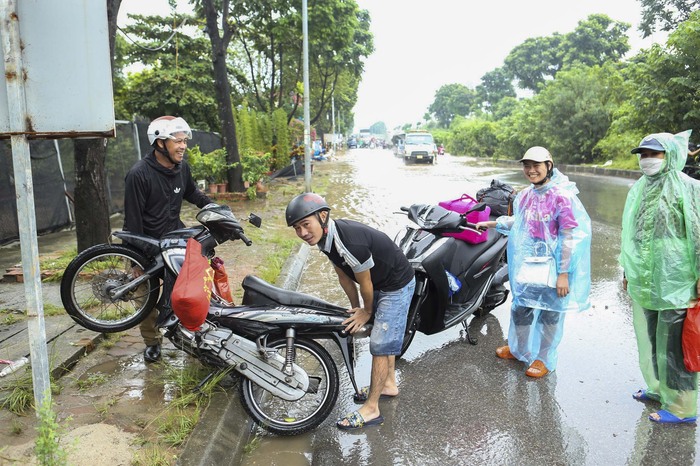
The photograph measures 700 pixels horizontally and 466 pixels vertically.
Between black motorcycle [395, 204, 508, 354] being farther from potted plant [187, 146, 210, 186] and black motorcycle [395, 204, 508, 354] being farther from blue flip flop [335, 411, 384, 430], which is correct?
potted plant [187, 146, 210, 186]

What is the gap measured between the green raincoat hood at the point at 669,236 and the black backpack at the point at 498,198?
170cm

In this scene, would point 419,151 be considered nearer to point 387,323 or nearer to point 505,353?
point 505,353

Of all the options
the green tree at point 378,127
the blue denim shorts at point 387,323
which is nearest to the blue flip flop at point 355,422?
the blue denim shorts at point 387,323

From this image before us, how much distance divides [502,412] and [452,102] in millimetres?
91184

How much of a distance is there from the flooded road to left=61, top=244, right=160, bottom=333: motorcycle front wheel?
52.1 inches

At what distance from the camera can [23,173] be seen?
2389mm

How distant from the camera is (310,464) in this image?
120 inches

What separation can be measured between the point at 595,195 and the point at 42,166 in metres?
12.8

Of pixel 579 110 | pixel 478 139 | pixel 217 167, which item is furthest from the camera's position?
pixel 478 139

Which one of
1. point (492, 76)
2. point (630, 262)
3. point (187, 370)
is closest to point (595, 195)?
point (630, 262)

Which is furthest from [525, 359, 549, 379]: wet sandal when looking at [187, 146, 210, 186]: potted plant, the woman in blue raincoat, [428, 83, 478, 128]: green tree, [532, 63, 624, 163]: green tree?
[428, 83, 478, 128]: green tree

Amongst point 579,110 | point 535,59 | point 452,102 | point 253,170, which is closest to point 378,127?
point 452,102

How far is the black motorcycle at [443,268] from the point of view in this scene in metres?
4.21

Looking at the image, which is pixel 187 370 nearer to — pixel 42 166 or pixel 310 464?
pixel 310 464
